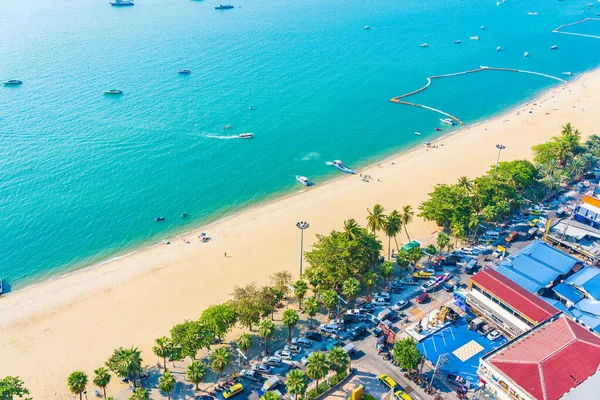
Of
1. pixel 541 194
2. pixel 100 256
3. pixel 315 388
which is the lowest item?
pixel 100 256

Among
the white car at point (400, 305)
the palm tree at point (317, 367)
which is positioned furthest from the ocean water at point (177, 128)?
the palm tree at point (317, 367)

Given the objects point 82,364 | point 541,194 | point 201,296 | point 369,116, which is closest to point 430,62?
point 369,116

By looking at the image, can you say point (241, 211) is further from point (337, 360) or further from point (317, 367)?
point (317, 367)

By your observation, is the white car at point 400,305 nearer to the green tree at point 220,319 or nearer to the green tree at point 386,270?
the green tree at point 386,270

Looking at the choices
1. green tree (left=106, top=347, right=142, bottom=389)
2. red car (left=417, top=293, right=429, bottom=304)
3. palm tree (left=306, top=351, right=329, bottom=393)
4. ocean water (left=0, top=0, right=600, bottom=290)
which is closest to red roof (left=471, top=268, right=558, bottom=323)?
red car (left=417, top=293, right=429, bottom=304)

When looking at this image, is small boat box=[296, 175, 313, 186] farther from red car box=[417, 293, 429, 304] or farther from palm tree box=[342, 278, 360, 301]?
red car box=[417, 293, 429, 304]

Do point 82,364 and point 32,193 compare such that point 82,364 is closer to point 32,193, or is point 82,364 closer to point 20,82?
point 32,193

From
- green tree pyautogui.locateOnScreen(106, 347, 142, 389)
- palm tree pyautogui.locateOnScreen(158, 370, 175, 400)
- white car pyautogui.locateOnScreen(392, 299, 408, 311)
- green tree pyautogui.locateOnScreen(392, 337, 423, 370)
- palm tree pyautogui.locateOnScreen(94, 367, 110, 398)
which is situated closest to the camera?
palm tree pyautogui.locateOnScreen(158, 370, 175, 400)
